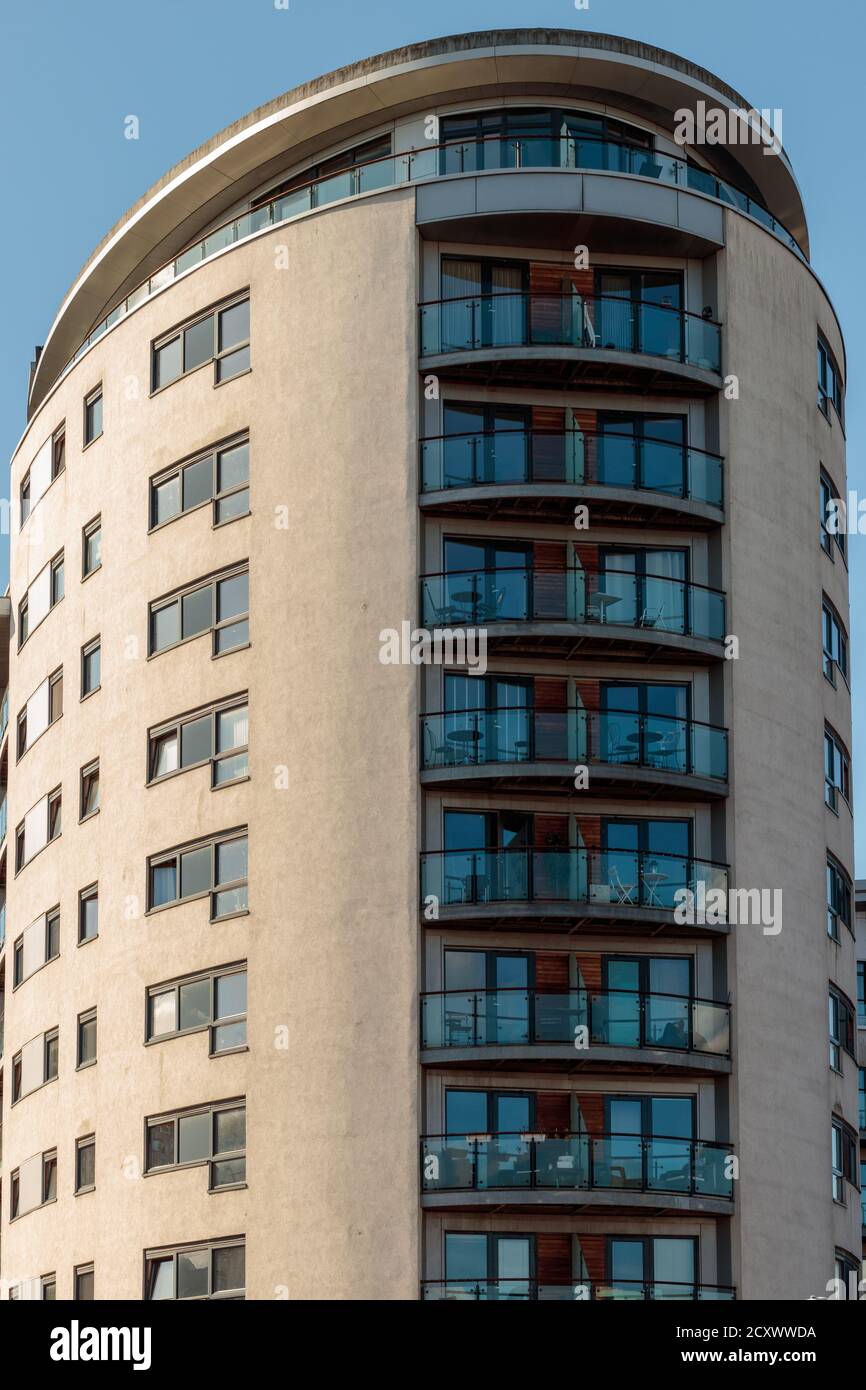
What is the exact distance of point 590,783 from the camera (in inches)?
1714

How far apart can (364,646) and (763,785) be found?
812cm

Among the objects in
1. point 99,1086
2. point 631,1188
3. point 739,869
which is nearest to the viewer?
point 631,1188

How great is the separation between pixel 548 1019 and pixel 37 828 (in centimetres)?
1583

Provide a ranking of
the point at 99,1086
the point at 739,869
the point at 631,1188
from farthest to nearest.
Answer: the point at 99,1086 → the point at 739,869 → the point at 631,1188

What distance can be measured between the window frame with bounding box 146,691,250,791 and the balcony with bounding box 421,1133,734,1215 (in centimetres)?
861

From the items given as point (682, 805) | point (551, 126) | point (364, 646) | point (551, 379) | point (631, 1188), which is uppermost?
point (551, 126)

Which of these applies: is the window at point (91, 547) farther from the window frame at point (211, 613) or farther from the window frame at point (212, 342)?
the window frame at point (212, 342)

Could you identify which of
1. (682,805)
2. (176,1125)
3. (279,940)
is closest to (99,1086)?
(176,1125)

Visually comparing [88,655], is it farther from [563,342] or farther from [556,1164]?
[556,1164]

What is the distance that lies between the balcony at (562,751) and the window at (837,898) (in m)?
5.12

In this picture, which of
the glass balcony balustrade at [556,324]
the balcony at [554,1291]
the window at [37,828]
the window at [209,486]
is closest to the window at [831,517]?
the glass balcony balustrade at [556,324]

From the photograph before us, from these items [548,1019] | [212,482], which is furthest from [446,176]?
[548,1019]

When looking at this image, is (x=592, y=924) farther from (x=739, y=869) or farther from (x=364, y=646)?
(x=364, y=646)

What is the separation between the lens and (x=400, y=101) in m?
49.1
